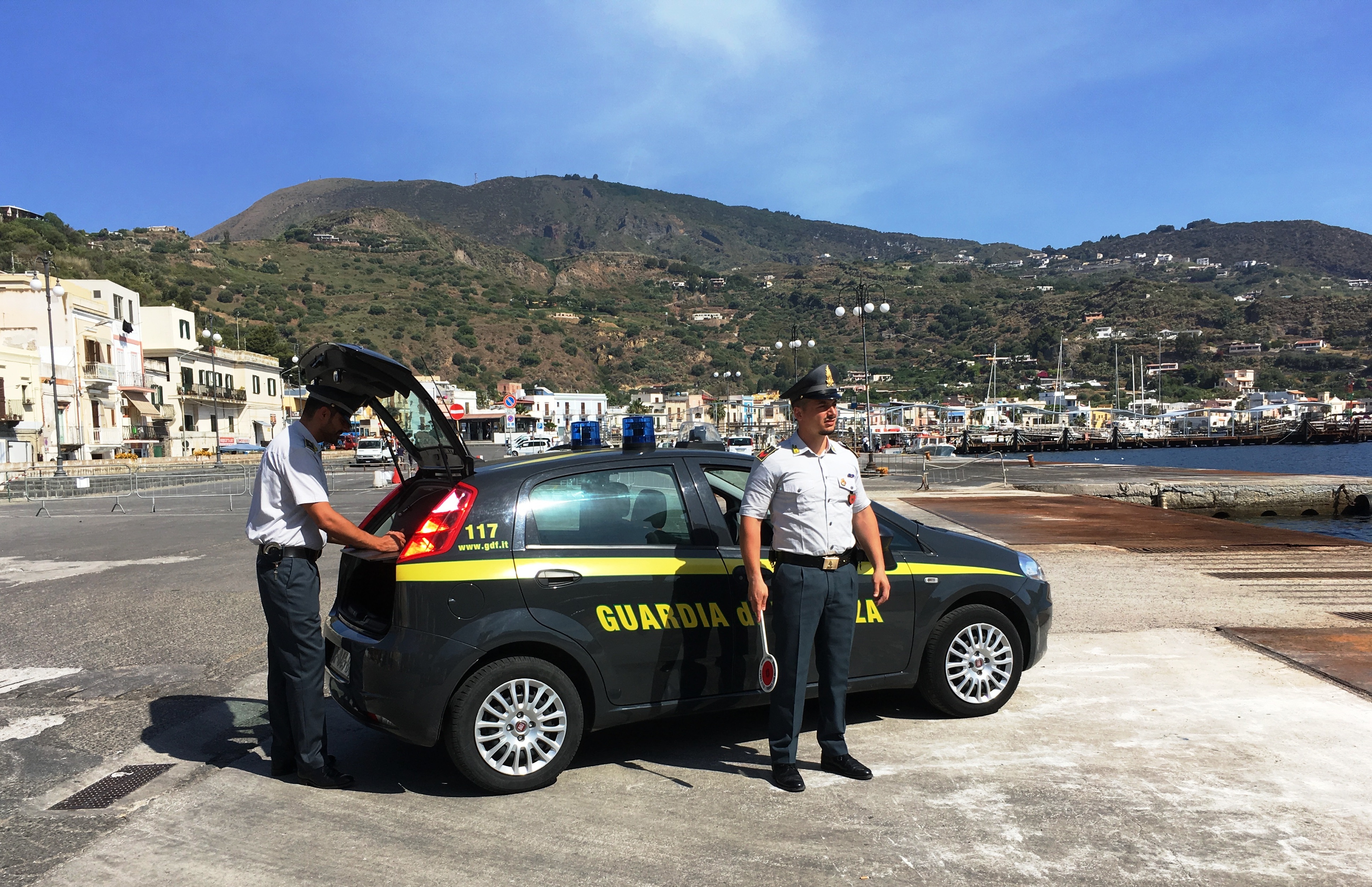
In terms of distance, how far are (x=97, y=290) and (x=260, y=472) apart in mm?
60524

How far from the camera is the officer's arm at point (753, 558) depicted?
4320mm

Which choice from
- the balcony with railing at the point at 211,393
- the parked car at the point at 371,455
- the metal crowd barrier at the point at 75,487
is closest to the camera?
the metal crowd barrier at the point at 75,487

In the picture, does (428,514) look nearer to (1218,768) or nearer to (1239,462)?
(1218,768)

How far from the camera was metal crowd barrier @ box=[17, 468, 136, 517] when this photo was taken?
94.2 ft

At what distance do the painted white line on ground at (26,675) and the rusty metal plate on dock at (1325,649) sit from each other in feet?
28.9

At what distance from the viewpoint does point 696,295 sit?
652ft

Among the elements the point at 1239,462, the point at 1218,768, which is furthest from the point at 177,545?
the point at 1239,462

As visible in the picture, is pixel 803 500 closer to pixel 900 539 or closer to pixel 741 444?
pixel 900 539

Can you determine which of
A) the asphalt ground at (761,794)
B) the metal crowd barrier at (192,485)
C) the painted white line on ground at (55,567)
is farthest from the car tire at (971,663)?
the metal crowd barrier at (192,485)

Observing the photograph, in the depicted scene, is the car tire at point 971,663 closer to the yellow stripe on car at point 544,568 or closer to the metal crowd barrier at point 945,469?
the yellow stripe on car at point 544,568

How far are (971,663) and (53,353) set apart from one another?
143 feet

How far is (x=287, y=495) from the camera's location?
4.51 m

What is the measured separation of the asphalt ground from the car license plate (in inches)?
22.4

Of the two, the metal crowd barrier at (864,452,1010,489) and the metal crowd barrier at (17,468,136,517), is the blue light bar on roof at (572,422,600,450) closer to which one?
the metal crowd barrier at (864,452,1010,489)
